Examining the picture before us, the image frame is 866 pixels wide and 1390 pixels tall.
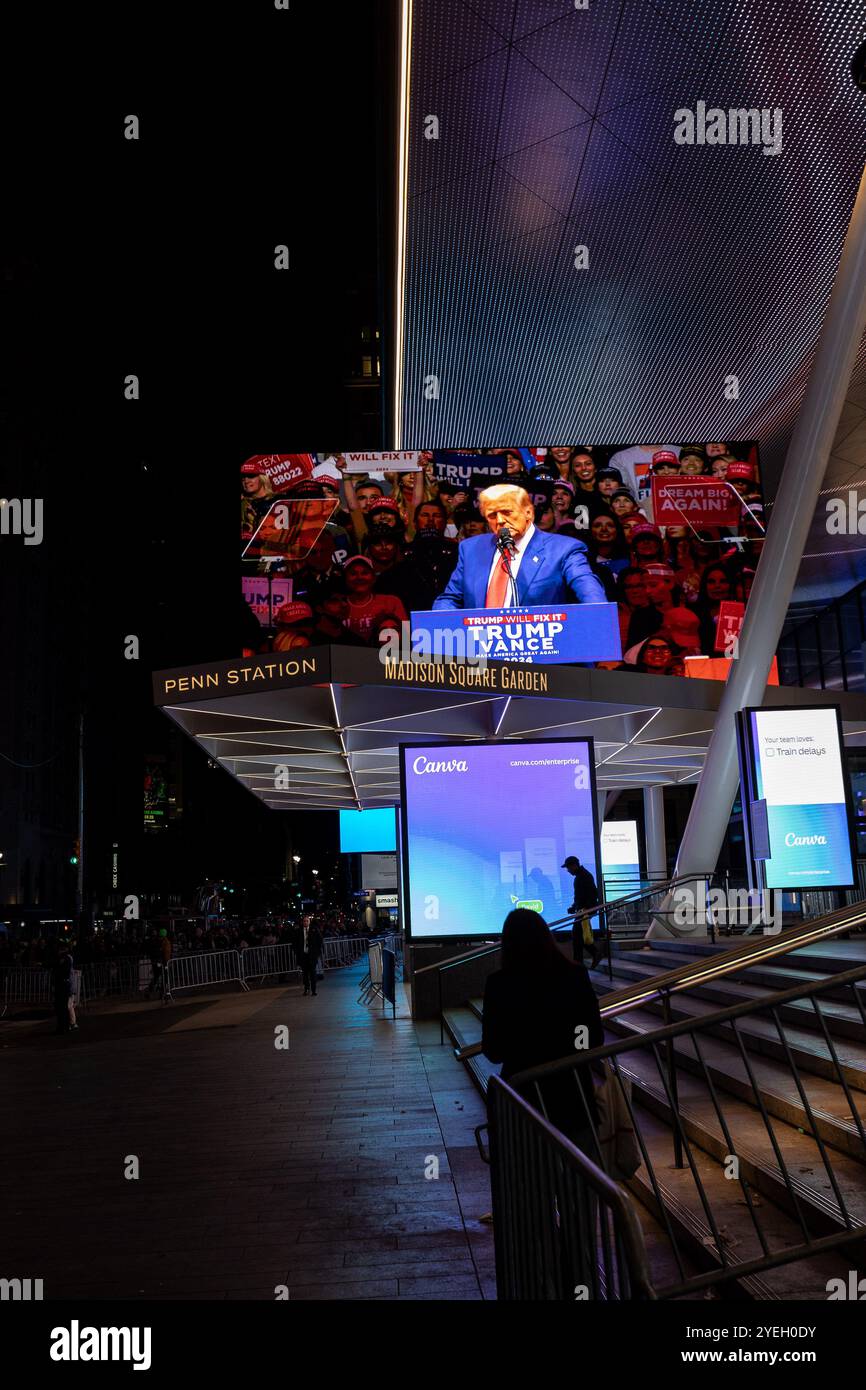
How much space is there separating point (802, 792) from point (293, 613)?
43.0ft

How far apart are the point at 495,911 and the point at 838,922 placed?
379 inches

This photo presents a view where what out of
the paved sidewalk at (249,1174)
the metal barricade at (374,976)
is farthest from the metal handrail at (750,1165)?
the metal barricade at (374,976)

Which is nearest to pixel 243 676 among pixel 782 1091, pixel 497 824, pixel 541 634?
pixel 497 824

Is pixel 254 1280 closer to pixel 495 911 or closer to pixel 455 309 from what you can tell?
pixel 495 911

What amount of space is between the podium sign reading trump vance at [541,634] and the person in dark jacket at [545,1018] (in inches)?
665

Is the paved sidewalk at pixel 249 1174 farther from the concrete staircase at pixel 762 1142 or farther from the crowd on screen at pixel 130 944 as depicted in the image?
the crowd on screen at pixel 130 944

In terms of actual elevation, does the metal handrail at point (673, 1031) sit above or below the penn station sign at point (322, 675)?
below

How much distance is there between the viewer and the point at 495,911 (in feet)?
51.8

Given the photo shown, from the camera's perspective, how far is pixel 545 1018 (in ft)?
17.1

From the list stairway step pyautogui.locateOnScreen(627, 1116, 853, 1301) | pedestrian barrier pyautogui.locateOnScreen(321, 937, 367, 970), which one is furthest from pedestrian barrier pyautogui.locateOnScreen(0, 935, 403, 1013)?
stairway step pyautogui.locateOnScreen(627, 1116, 853, 1301)

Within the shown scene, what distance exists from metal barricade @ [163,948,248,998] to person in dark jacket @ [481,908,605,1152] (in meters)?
22.3

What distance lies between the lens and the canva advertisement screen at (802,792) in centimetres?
1459

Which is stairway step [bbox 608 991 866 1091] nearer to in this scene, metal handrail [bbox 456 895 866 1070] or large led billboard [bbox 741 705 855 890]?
metal handrail [bbox 456 895 866 1070]
